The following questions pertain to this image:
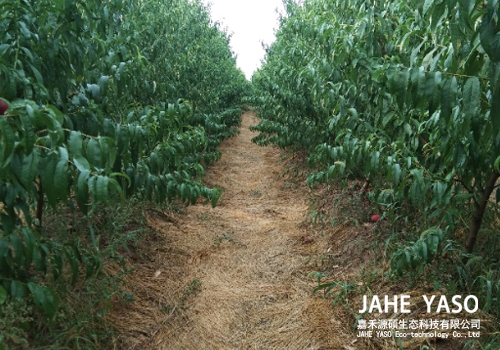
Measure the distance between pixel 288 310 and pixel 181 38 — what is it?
4.76m

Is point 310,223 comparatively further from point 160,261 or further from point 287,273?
point 160,261

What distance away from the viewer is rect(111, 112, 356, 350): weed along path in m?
2.61

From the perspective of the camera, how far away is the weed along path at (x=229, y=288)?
2607mm

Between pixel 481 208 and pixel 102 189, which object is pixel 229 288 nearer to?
pixel 481 208

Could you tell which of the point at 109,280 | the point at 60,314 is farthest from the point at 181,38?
the point at 60,314

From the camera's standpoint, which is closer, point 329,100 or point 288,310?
point 288,310

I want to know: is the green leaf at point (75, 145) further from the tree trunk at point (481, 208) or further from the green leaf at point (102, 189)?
the tree trunk at point (481, 208)

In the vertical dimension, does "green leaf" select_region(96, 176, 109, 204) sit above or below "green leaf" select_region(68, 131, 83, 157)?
below

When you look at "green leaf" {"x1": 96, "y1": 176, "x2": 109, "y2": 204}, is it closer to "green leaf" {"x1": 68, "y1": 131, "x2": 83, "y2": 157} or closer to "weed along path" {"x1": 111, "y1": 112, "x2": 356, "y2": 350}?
"green leaf" {"x1": 68, "y1": 131, "x2": 83, "y2": 157}

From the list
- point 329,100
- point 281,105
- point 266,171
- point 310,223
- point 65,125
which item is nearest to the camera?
point 65,125

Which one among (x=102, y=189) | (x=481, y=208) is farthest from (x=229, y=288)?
(x=102, y=189)

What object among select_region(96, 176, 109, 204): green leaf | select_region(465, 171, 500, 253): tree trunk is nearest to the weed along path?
select_region(465, 171, 500, 253): tree trunk

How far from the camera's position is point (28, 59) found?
194 cm

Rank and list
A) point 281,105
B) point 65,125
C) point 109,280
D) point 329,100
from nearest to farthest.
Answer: point 65,125 → point 109,280 → point 329,100 → point 281,105
